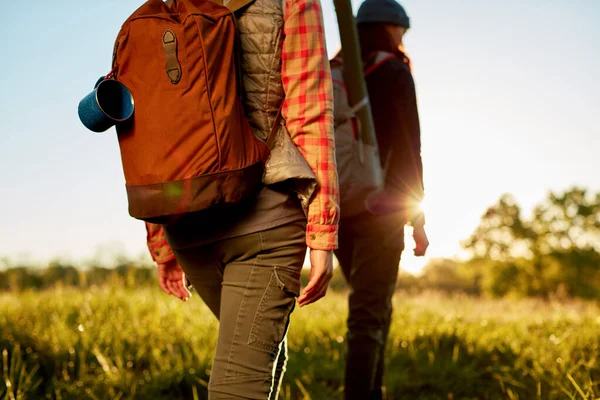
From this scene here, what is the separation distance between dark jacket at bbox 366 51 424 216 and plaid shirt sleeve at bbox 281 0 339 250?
1368mm

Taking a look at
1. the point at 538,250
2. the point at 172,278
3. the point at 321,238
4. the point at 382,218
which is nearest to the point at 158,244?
the point at 172,278

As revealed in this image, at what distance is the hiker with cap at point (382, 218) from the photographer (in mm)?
3150

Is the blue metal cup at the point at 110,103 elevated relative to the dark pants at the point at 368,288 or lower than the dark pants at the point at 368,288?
elevated

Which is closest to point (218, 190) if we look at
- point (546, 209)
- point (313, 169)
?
point (313, 169)

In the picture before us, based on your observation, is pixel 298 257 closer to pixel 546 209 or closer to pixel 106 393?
pixel 106 393

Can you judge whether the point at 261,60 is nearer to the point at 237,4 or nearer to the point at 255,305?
the point at 237,4

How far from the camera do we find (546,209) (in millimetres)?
43750

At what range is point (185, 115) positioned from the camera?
5.58 ft

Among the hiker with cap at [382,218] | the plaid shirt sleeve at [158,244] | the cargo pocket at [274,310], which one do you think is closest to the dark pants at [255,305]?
the cargo pocket at [274,310]

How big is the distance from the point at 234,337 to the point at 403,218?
1593 mm

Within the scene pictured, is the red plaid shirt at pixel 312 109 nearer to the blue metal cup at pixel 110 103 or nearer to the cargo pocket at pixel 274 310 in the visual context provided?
the cargo pocket at pixel 274 310

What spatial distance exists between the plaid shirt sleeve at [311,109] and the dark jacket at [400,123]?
1.37 meters

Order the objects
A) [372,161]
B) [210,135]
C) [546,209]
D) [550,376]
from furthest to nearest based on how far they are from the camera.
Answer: [546,209]
[550,376]
[372,161]
[210,135]

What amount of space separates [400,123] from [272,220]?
5.10 feet
